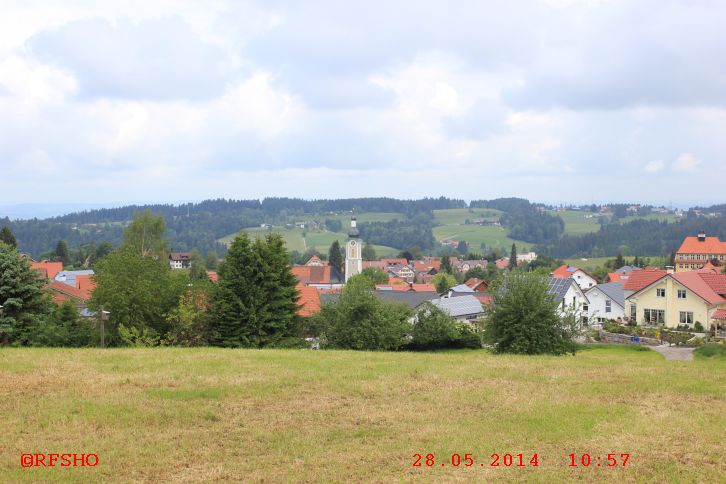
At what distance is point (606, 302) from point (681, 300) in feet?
32.8


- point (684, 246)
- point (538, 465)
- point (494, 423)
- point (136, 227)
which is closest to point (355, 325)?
point (494, 423)

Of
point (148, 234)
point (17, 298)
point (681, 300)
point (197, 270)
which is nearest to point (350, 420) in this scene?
point (17, 298)

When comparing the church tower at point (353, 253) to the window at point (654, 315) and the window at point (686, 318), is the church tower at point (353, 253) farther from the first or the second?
the window at point (686, 318)

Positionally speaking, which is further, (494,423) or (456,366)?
(456,366)

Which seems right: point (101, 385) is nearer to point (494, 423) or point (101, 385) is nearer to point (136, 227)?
point (494, 423)

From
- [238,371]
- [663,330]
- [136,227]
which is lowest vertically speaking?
[663,330]

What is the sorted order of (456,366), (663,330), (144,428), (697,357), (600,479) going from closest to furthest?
(600,479)
(144,428)
(456,366)
(697,357)
(663,330)

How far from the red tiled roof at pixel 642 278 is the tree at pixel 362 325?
111 ft

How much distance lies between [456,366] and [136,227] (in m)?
69.6

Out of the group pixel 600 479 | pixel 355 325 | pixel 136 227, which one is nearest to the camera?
pixel 600 479

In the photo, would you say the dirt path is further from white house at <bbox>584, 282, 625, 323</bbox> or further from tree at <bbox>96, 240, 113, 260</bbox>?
tree at <bbox>96, 240, 113, 260</bbox>

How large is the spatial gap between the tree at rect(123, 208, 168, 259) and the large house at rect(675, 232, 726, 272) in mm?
90221

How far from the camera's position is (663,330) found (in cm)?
5594

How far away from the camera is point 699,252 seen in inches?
4897
